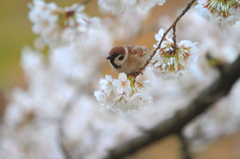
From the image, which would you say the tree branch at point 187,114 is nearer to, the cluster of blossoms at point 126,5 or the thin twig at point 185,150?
the thin twig at point 185,150

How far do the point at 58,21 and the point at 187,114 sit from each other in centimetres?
44

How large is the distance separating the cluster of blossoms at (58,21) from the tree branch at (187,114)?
0.33 metres

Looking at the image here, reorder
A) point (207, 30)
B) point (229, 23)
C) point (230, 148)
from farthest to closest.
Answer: point (230, 148) → point (207, 30) → point (229, 23)

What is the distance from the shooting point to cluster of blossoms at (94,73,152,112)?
1.57 ft

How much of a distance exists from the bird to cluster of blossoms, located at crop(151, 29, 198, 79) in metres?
0.09

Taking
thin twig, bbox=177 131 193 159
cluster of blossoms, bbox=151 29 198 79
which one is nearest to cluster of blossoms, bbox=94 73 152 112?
cluster of blossoms, bbox=151 29 198 79

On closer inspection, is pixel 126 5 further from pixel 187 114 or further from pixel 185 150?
pixel 185 150

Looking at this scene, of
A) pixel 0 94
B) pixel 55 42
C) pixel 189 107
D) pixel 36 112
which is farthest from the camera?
pixel 0 94

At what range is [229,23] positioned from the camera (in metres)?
0.48

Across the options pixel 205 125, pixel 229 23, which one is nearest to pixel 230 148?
pixel 205 125

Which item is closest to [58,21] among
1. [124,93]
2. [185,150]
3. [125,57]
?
[125,57]

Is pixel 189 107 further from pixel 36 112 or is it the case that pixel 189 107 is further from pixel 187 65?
pixel 36 112

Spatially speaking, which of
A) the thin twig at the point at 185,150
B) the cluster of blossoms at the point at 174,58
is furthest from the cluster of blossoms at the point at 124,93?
the thin twig at the point at 185,150

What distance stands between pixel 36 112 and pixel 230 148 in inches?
70.4
